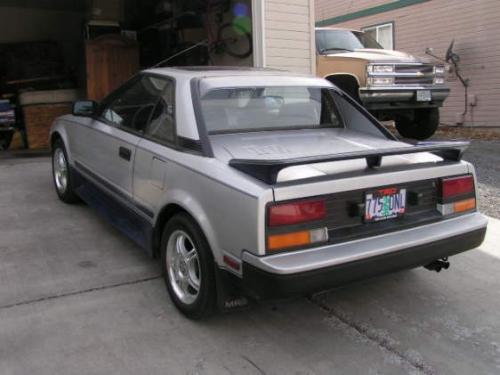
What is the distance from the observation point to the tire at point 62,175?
17.4 ft

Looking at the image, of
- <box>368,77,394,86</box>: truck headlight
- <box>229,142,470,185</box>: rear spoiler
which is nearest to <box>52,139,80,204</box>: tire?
<box>229,142,470,185</box>: rear spoiler

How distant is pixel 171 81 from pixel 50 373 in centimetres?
201

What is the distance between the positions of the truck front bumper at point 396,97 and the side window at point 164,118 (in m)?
5.47

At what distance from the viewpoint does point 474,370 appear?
9.09ft

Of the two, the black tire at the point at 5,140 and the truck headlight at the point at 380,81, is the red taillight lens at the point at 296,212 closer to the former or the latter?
the truck headlight at the point at 380,81

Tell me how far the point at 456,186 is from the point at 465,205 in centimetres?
14

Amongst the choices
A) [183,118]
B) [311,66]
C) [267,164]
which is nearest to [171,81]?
[183,118]

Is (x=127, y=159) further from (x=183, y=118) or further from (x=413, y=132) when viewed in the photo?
(x=413, y=132)

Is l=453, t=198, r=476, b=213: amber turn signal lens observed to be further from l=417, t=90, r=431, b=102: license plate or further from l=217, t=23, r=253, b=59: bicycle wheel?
l=417, t=90, r=431, b=102: license plate

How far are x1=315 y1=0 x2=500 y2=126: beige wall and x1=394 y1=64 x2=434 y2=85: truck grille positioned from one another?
4.24 metres

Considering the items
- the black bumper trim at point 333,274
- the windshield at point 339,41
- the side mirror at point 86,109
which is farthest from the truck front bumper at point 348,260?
the windshield at point 339,41

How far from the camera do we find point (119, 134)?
4.09m

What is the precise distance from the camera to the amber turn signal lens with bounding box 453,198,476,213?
3264 mm

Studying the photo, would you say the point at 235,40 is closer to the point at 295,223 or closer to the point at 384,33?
the point at 295,223
